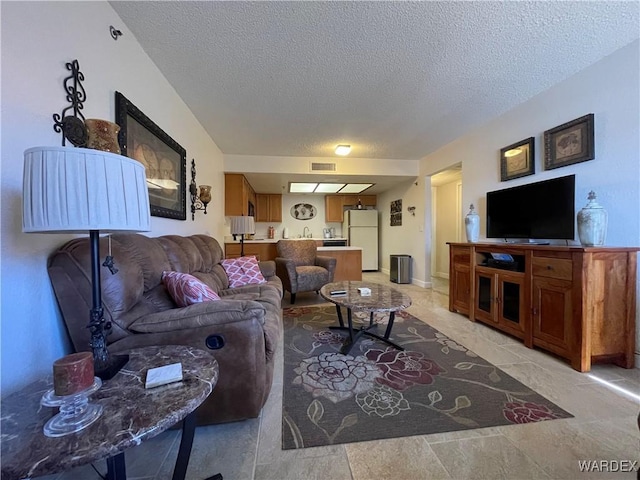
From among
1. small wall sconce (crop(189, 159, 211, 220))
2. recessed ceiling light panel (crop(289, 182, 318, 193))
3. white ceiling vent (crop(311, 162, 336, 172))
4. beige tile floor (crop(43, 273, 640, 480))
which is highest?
white ceiling vent (crop(311, 162, 336, 172))

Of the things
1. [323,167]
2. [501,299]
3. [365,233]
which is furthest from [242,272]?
[365,233]

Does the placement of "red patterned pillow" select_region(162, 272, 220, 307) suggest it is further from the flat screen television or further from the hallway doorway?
the hallway doorway

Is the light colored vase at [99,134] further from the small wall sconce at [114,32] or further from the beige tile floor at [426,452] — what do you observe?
the beige tile floor at [426,452]

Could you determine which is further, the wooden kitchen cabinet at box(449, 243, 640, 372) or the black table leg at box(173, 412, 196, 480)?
the wooden kitchen cabinet at box(449, 243, 640, 372)

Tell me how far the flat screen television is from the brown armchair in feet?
7.18

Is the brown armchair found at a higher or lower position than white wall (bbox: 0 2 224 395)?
lower

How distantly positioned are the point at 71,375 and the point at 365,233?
6404 mm

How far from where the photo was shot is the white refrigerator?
6730 millimetres

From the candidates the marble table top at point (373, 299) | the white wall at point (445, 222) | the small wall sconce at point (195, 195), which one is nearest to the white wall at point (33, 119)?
the small wall sconce at point (195, 195)

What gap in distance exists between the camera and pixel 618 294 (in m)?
1.90

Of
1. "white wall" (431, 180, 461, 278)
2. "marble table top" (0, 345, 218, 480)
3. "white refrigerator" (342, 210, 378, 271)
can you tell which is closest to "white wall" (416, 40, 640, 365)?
"white wall" (431, 180, 461, 278)

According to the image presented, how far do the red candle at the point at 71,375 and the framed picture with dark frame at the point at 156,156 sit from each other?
56.4 inches

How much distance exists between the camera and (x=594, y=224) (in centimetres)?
194

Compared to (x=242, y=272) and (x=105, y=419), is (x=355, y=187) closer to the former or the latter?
(x=242, y=272)
